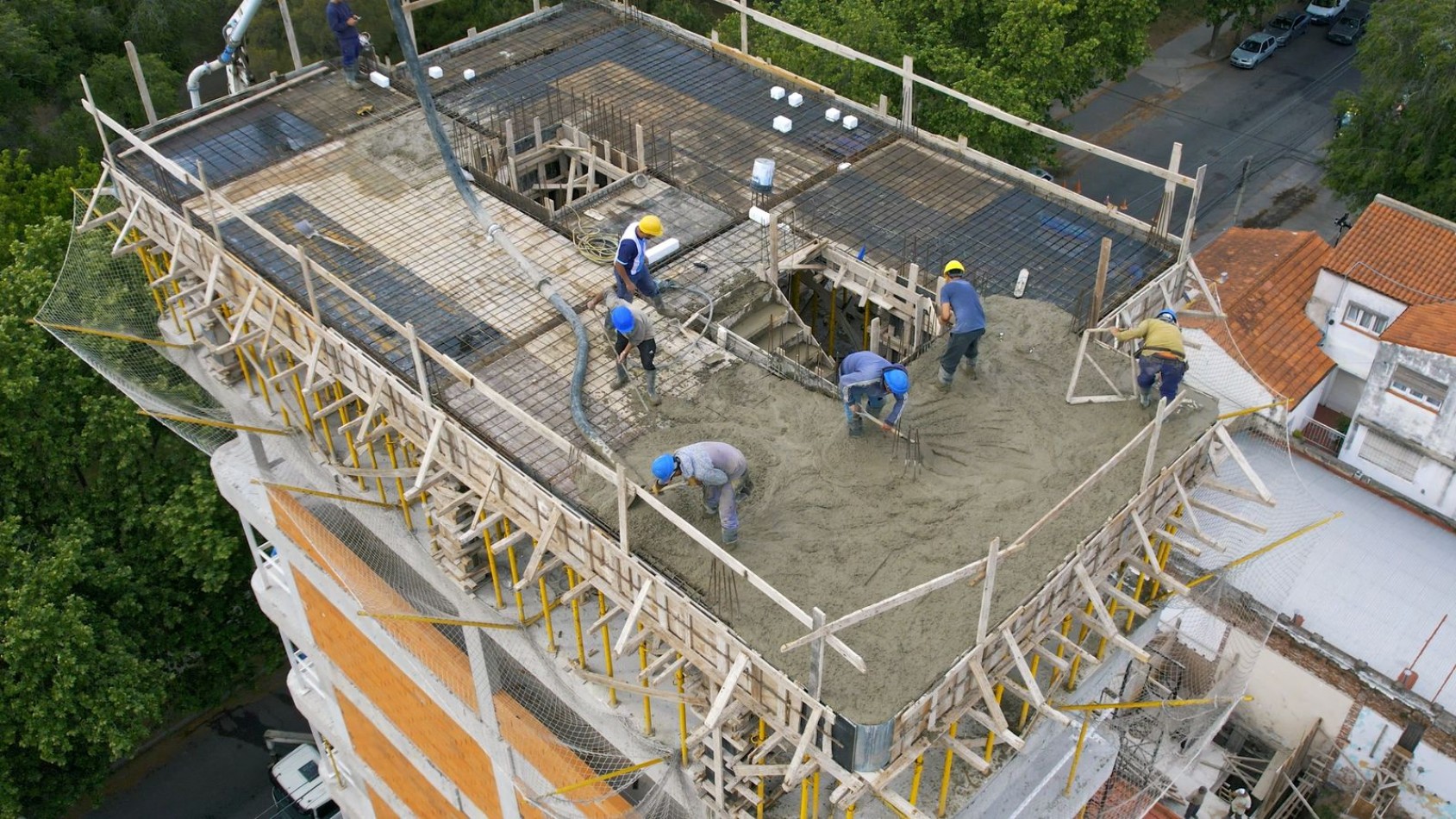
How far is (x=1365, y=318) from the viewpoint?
44.1m

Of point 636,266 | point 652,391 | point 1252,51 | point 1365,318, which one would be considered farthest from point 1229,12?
point 652,391

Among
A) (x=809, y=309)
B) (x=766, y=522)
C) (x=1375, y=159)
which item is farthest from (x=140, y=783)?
(x=1375, y=159)

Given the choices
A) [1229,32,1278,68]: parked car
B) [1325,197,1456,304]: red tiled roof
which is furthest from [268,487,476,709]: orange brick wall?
[1229,32,1278,68]: parked car

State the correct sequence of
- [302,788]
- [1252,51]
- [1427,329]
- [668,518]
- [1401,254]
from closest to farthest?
[668,518]
[302,788]
[1427,329]
[1401,254]
[1252,51]

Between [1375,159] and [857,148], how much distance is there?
3106 cm

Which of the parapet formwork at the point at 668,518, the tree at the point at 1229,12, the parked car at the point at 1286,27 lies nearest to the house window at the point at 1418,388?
the parapet formwork at the point at 668,518

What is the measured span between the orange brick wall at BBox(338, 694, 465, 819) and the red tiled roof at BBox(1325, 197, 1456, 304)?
34056mm

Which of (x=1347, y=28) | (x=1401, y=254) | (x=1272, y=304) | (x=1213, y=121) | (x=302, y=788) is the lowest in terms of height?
(x=302, y=788)

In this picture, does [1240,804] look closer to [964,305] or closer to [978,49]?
[964,305]

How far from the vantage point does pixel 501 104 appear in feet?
98.7

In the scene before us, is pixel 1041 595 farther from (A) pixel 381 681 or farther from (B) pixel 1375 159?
(B) pixel 1375 159

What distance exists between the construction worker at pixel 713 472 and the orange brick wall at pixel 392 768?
555 inches

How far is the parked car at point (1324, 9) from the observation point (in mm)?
70562

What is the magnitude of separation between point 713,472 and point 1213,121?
53.4 metres
